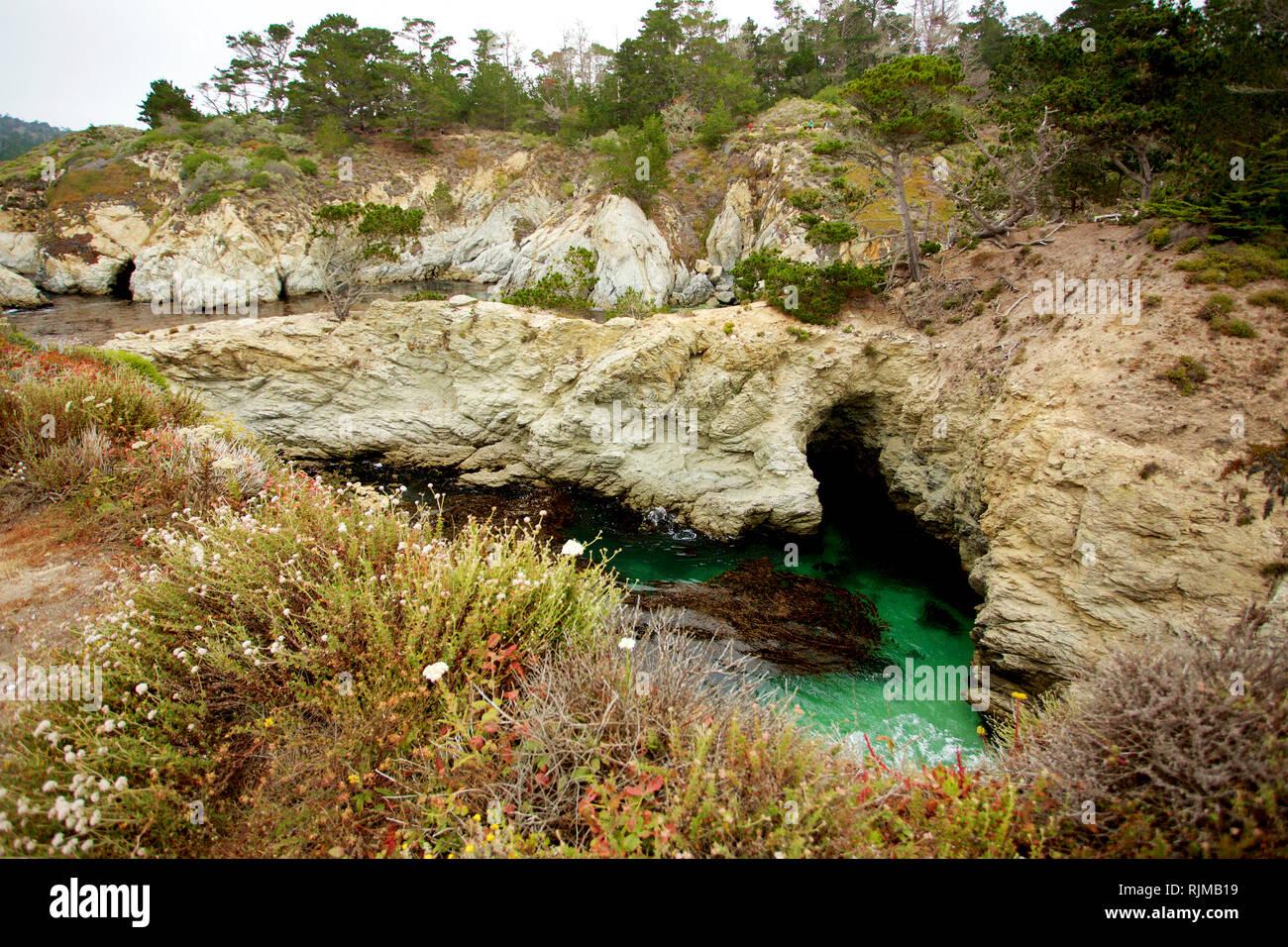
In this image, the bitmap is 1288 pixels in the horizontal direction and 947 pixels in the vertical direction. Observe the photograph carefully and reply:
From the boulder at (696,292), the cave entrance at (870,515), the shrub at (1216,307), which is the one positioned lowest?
the cave entrance at (870,515)

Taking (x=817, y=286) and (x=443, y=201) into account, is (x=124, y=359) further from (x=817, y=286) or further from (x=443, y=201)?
(x=443, y=201)

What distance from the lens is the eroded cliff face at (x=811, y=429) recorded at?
23.3 ft

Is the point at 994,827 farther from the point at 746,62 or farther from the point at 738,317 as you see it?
the point at 746,62

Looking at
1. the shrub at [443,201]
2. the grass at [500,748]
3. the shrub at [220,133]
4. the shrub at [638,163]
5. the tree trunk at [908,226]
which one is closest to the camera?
the grass at [500,748]

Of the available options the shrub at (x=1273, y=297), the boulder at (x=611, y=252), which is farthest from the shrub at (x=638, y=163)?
the shrub at (x=1273, y=297)

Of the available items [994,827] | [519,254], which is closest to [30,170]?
[519,254]

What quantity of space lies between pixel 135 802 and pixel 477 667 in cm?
177

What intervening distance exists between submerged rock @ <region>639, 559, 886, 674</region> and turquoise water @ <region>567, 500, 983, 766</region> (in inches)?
12.6

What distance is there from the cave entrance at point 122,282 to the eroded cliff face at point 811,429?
2113 cm

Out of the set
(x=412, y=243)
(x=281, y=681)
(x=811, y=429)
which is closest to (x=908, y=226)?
(x=811, y=429)

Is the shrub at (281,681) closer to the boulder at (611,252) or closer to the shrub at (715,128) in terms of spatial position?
the boulder at (611,252)

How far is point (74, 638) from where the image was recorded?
4.11 m

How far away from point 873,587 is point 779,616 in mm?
2561

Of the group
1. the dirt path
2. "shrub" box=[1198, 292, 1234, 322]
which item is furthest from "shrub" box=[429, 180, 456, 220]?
"shrub" box=[1198, 292, 1234, 322]
